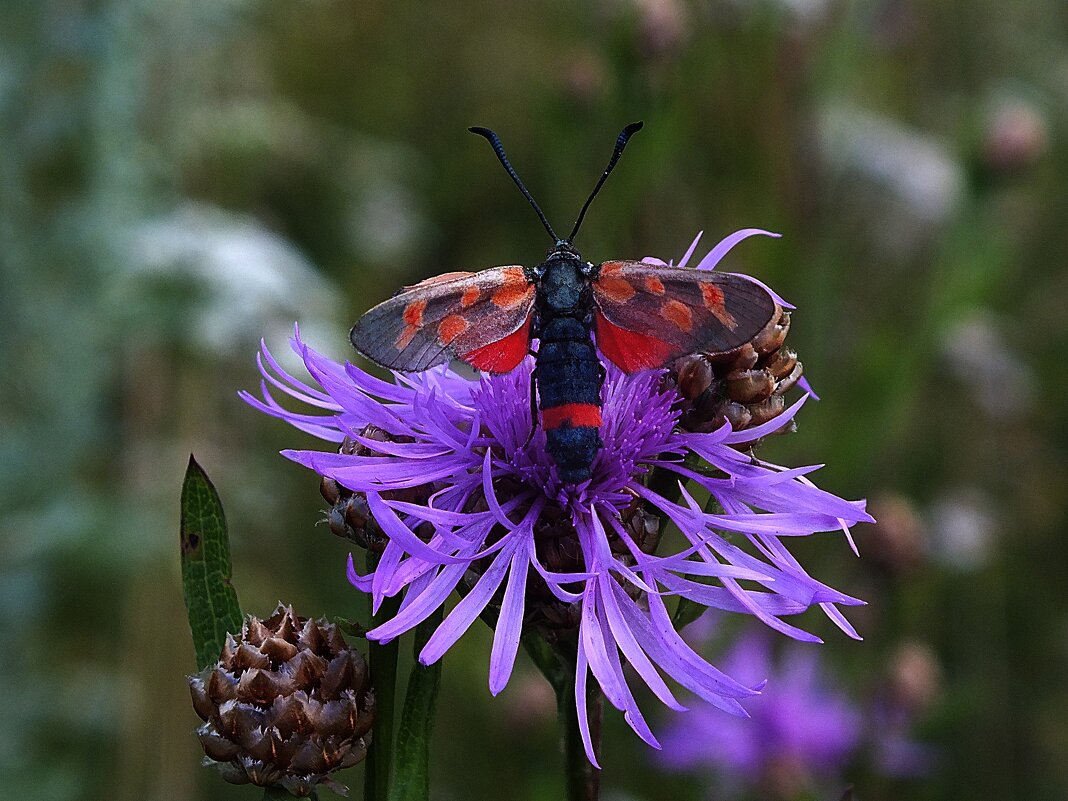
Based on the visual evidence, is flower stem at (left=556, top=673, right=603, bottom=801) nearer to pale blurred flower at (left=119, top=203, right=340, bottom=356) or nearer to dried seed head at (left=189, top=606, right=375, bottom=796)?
dried seed head at (left=189, top=606, right=375, bottom=796)

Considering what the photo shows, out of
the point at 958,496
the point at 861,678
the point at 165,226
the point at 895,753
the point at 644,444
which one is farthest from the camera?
the point at 958,496

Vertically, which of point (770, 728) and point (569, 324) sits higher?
point (569, 324)

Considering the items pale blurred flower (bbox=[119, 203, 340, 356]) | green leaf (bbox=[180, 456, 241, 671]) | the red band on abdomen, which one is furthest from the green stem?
pale blurred flower (bbox=[119, 203, 340, 356])

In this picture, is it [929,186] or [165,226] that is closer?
[165,226]

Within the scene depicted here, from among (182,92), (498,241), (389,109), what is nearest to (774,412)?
(182,92)

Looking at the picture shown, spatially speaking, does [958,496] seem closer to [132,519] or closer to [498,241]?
[498,241]

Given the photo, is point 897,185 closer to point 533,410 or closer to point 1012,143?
point 1012,143

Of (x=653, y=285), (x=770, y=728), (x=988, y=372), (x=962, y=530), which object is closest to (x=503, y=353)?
(x=653, y=285)
